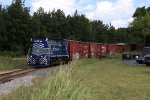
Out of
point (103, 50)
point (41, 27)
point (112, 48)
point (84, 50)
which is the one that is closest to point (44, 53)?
point (84, 50)

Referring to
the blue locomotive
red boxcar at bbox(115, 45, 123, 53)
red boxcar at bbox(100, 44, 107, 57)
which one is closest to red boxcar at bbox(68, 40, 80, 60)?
the blue locomotive

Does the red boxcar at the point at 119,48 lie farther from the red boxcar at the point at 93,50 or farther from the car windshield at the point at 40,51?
the car windshield at the point at 40,51

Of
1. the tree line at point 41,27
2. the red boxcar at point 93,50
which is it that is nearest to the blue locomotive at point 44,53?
the red boxcar at point 93,50

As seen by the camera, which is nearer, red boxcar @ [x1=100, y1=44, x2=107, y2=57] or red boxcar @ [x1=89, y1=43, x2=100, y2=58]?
red boxcar @ [x1=89, y1=43, x2=100, y2=58]

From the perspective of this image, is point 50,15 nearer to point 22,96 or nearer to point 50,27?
point 50,27

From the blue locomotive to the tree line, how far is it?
24.8 meters

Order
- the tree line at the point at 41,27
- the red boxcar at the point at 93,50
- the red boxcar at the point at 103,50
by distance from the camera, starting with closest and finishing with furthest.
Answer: the red boxcar at the point at 93,50 < the red boxcar at the point at 103,50 < the tree line at the point at 41,27

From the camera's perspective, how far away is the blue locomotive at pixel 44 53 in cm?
4184

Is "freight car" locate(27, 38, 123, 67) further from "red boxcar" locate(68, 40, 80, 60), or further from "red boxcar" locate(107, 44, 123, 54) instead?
"red boxcar" locate(107, 44, 123, 54)

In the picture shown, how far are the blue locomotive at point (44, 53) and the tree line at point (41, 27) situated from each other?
24.8m

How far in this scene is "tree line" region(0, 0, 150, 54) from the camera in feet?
245

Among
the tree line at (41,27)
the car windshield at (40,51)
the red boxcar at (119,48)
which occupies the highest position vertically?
the tree line at (41,27)

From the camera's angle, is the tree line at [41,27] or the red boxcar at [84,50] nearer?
the red boxcar at [84,50]

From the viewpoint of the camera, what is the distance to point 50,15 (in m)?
98.3
